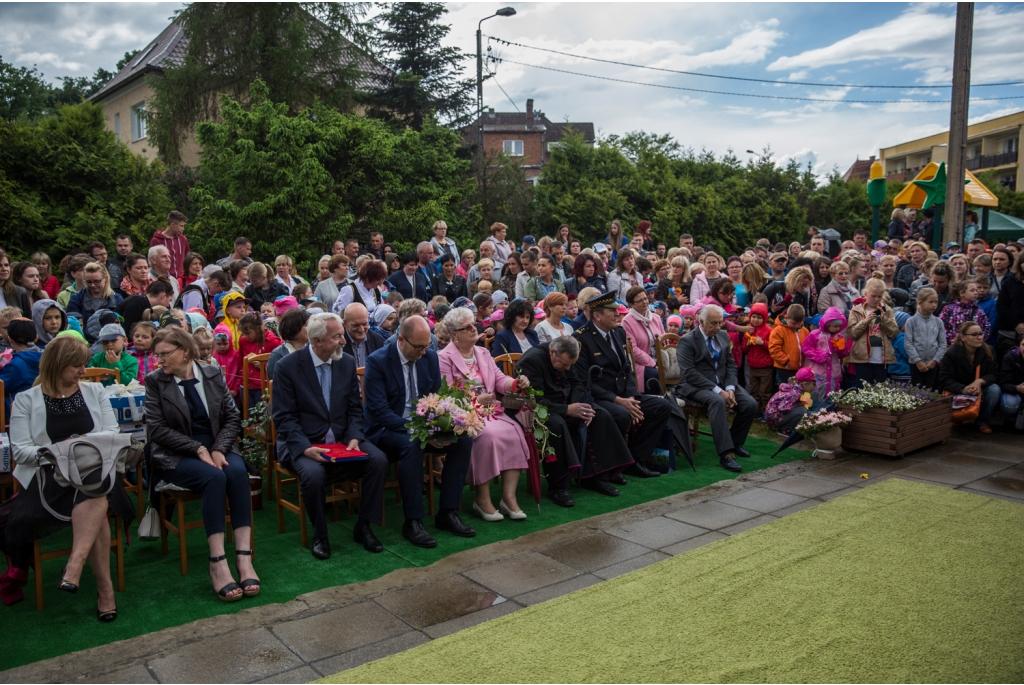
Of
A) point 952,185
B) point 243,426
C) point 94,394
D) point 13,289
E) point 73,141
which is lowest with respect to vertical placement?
point 243,426

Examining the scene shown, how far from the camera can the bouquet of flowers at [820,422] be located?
7.18 metres

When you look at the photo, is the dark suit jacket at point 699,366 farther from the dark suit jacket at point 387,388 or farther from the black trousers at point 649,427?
the dark suit jacket at point 387,388

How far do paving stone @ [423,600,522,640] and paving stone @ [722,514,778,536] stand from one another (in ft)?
6.55

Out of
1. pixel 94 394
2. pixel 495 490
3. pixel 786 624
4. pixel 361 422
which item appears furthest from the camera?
pixel 495 490

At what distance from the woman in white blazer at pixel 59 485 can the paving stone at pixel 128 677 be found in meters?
0.63

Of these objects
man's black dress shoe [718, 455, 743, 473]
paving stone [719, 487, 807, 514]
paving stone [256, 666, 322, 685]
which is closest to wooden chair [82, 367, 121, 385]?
paving stone [256, 666, 322, 685]

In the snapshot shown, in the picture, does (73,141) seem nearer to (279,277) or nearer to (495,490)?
(279,277)

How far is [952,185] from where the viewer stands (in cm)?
1193

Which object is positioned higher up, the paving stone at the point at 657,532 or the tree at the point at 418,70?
the tree at the point at 418,70

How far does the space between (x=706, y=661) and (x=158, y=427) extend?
11.5ft

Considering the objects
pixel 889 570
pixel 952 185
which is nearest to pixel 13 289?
pixel 889 570

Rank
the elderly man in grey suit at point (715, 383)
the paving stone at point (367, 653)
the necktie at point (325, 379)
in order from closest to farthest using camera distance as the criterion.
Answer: the paving stone at point (367, 653), the necktie at point (325, 379), the elderly man in grey suit at point (715, 383)

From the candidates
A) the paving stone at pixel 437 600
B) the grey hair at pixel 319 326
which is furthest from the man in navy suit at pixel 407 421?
the paving stone at pixel 437 600

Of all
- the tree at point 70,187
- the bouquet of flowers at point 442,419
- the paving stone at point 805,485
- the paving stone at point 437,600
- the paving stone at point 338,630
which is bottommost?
the paving stone at point 805,485
